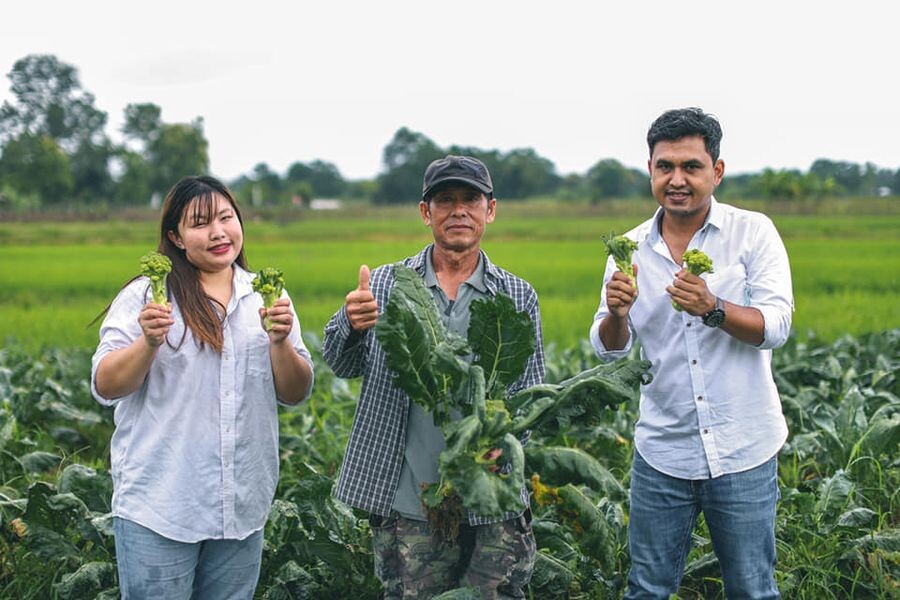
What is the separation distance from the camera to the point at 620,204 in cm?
3800

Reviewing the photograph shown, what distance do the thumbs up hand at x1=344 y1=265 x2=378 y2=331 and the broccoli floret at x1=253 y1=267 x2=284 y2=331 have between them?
0.21 m

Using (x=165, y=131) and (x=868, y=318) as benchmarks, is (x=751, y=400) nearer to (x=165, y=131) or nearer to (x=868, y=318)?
(x=868, y=318)

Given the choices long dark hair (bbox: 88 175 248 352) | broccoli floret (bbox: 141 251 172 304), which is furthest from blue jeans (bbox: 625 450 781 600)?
broccoli floret (bbox: 141 251 172 304)

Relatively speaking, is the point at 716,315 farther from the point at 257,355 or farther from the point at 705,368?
the point at 257,355

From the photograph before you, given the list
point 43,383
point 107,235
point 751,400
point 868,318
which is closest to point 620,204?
point 107,235

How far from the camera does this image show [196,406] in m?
2.50

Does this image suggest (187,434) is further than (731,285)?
No

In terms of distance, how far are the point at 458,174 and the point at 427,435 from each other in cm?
83

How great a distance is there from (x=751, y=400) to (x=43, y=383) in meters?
5.52

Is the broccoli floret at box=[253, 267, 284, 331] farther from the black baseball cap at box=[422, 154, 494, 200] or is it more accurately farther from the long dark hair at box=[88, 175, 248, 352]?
the black baseball cap at box=[422, 154, 494, 200]

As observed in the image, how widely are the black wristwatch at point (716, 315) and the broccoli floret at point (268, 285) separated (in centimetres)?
127

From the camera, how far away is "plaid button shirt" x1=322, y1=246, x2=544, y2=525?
8.75 feet

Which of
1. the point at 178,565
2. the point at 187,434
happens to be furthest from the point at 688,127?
the point at 178,565

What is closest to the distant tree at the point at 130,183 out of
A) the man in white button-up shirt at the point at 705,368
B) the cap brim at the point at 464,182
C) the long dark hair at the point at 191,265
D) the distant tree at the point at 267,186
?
the distant tree at the point at 267,186
